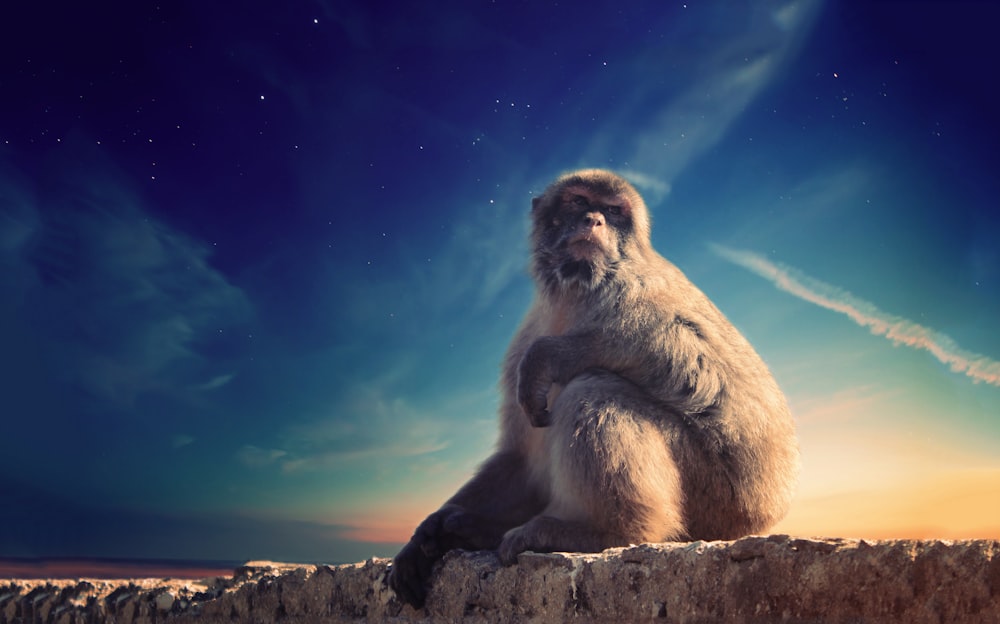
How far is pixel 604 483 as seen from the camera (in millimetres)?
3652

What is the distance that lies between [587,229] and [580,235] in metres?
0.05

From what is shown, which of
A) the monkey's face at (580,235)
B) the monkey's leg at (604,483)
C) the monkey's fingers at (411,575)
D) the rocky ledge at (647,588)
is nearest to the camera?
the rocky ledge at (647,588)

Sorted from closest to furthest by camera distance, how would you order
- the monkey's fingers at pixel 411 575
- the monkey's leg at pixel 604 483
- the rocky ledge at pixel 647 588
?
the rocky ledge at pixel 647 588
the monkey's leg at pixel 604 483
the monkey's fingers at pixel 411 575

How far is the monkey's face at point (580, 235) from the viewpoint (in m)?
4.52

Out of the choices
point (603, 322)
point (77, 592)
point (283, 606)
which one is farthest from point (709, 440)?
point (77, 592)

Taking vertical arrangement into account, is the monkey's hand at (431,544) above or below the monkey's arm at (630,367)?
below

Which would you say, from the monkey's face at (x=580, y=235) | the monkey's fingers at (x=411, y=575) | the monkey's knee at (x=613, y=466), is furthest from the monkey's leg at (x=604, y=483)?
the monkey's face at (x=580, y=235)

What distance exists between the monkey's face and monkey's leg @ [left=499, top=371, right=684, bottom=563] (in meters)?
0.86

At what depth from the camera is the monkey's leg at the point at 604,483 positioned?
144 inches

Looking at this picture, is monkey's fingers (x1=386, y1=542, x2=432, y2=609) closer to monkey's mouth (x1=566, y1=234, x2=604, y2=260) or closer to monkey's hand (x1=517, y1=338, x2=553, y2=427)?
monkey's hand (x1=517, y1=338, x2=553, y2=427)

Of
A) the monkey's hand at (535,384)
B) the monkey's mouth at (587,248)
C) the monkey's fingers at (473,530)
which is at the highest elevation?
the monkey's mouth at (587,248)

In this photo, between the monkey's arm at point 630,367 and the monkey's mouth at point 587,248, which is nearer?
the monkey's arm at point 630,367

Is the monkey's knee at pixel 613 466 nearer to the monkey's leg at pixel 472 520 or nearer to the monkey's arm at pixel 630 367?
the monkey's arm at pixel 630 367

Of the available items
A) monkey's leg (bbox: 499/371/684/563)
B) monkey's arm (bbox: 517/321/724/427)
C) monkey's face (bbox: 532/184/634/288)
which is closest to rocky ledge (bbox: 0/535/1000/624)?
monkey's leg (bbox: 499/371/684/563)
